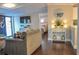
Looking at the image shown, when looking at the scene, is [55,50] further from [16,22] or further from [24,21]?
[16,22]

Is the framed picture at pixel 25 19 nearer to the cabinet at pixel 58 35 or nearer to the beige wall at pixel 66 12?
the beige wall at pixel 66 12

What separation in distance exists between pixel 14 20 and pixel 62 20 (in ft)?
13.0

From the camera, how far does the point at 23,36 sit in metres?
3.81

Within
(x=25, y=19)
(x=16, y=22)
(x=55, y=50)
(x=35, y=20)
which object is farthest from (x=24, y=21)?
(x=55, y=50)

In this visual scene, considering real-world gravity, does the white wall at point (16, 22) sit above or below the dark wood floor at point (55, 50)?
above

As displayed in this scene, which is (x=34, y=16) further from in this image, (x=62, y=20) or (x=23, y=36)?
(x=23, y=36)

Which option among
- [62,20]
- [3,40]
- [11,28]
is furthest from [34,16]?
[3,40]

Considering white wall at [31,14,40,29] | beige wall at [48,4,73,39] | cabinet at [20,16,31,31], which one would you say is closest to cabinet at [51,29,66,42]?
beige wall at [48,4,73,39]

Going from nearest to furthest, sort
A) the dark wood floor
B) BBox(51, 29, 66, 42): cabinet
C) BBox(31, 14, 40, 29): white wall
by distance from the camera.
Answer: the dark wood floor, BBox(51, 29, 66, 42): cabinet, BBox(31, 14, 40, 29): white wall

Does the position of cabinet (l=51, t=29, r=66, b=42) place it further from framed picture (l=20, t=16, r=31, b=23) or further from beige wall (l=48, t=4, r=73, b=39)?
framed picture (l=20, t=16, r=31, b=23)

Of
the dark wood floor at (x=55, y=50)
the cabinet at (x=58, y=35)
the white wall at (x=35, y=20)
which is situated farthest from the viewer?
the white wall at (x=35, y=20)

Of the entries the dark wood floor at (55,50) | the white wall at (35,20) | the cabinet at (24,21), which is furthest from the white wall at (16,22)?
the dark wood floor at (55,50)

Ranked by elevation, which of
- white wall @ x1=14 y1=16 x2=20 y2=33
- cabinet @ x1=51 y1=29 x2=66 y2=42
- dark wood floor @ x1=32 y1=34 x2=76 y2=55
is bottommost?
dark wood floor @ x1=32 y1=34 x2=76 y2=55

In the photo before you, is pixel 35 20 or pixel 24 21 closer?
pixel 35 20
